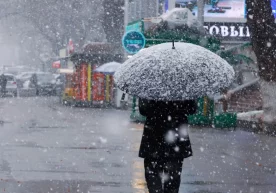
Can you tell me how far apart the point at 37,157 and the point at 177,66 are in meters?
6.77

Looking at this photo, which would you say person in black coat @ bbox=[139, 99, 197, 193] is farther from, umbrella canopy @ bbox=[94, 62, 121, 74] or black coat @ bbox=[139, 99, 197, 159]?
umbrella canopy @ bbox=[94, 62, 121, 74]

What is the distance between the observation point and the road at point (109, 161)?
10.2m

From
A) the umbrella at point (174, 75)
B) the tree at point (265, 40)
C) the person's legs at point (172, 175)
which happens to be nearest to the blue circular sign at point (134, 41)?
the tree at point (265, 40)

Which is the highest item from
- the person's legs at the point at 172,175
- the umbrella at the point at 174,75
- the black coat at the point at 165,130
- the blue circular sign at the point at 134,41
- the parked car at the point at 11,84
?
the umbrella at the point at 174,75

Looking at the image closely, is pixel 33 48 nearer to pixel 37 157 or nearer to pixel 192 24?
pixel 192 24

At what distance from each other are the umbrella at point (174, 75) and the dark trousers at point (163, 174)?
63 centimetres

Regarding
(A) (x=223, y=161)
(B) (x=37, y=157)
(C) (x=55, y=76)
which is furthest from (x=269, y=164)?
(C) (x=55, y=76)

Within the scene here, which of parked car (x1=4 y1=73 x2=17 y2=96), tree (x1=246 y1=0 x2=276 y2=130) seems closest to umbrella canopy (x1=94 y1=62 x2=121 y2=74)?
tree (x1=246 y1=0 x2=276 y2=130)

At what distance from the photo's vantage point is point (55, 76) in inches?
2099

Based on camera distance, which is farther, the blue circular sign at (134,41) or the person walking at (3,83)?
the person walking at (3,83)

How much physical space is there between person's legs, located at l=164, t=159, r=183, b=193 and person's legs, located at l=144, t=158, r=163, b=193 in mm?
58

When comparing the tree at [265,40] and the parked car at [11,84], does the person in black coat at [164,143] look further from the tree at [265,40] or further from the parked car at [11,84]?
the parked car at [11,84]

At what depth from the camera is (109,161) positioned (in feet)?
43.1

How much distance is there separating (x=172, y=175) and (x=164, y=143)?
0.32 metres
